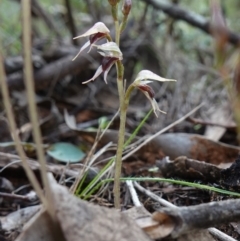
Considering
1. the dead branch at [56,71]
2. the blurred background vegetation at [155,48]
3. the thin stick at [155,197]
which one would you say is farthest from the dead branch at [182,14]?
the thin stick at [155,197]

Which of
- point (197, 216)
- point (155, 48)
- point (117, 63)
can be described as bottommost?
point (155, 48)

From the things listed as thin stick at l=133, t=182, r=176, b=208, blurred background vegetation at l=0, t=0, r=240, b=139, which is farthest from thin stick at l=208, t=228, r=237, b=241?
blurred background vegetation at l=0, t=0, r=240, b=139

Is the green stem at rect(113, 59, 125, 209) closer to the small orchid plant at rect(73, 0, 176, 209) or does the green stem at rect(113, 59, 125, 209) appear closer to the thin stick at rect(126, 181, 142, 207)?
the small orchid plant at rect(73, 0, 176, 209)

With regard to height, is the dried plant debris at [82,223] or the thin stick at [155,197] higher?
the dried plant debris at [82,223]

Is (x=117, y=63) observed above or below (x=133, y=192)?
above

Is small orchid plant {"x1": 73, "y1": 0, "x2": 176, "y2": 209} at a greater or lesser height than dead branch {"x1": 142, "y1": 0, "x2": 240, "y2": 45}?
greater

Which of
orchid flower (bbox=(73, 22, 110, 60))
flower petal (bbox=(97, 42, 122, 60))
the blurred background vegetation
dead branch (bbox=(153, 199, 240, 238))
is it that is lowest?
the blurred background vegetation

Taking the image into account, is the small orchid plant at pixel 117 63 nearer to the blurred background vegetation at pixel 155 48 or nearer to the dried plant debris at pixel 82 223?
the dried plant debris at pixel 82 223

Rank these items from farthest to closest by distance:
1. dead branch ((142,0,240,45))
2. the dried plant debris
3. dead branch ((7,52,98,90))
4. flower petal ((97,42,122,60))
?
dead branch ((142,0,240,45))
dead branch ((7,52,98,90))
flower petal ((97,42,122,60))
the dried plant debris

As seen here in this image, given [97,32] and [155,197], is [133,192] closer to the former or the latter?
[155,197]

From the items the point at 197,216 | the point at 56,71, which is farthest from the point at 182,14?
the point at 197,216

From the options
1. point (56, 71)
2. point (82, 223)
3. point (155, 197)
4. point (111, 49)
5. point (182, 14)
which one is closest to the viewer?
point (82, 223)
